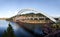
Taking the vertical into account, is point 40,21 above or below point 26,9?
below

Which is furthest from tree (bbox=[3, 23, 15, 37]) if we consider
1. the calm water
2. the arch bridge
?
the arch bridge

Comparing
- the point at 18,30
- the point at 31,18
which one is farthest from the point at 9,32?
the point at 31,18

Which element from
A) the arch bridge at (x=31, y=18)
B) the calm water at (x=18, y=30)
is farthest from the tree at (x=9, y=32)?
the arch bridge at (x=31, y=18)

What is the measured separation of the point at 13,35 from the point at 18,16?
0.51 m

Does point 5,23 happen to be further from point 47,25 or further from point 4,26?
point 47,25

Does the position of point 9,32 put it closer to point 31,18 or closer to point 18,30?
point 18,30

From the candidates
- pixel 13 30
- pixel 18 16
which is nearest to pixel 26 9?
pixel 18 16

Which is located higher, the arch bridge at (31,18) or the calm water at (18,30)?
the arch bridge at (31,18)

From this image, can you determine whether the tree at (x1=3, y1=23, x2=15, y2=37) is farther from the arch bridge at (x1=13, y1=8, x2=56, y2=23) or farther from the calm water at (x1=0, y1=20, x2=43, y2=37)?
the arch bridge at (x1=13, y1=8, x2=56, y2=23)

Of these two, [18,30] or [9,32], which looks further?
[18,30]

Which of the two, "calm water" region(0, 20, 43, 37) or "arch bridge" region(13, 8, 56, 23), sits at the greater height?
"arch bridge" region(13, 8, 56, 23)

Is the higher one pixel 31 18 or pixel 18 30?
pixel 31 18

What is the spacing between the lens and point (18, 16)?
154 inches

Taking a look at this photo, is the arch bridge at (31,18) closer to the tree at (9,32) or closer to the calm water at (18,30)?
the calm water at (18,30)
